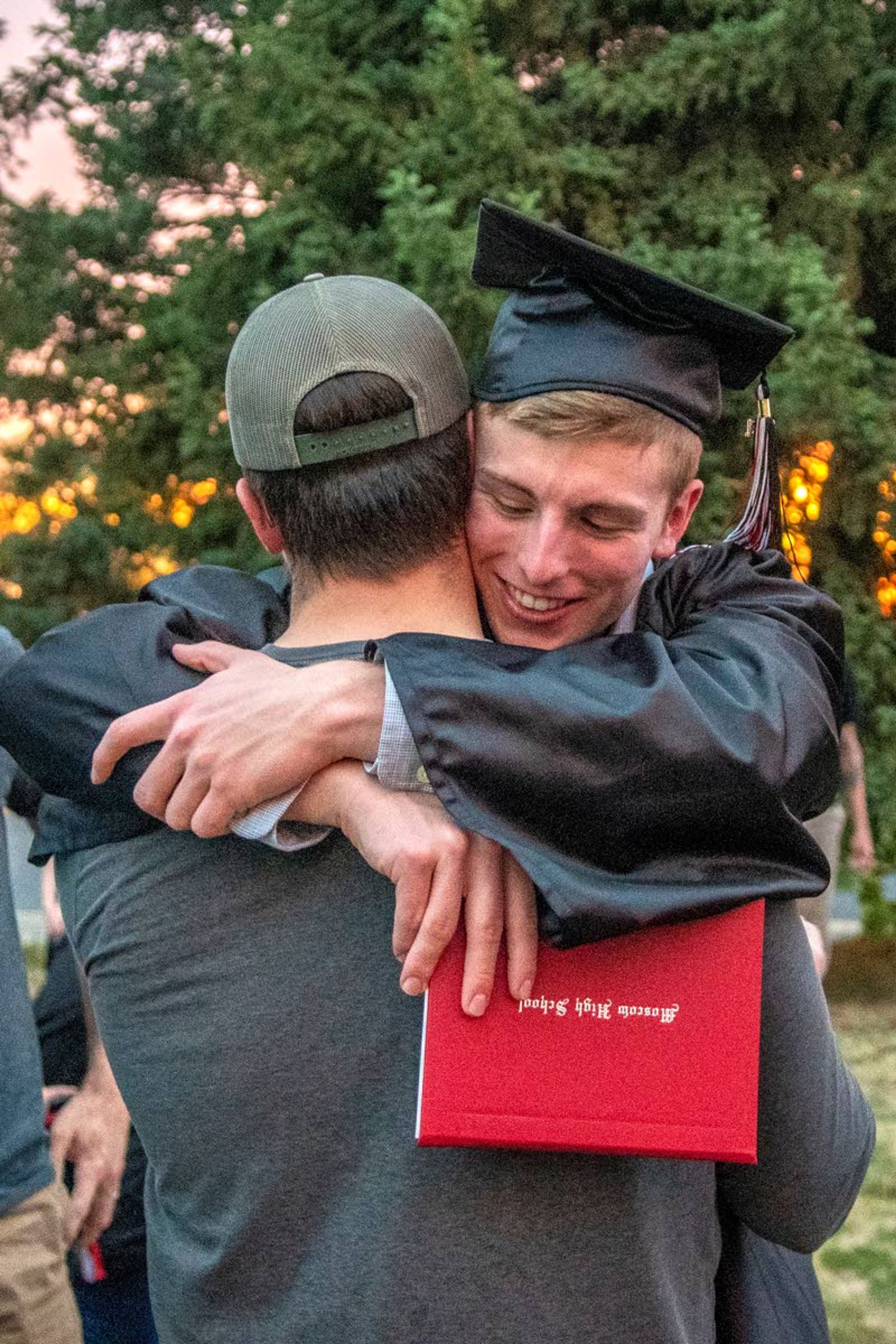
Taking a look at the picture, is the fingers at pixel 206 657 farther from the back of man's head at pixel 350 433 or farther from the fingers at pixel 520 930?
the fingers at pixel 520 930

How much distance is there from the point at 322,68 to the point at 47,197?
2562mm

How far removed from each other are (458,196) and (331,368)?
17.8 ft

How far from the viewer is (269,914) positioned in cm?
130

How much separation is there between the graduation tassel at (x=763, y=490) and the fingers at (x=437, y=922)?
0.88 m

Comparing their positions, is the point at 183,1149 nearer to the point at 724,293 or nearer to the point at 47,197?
the point at 724,293

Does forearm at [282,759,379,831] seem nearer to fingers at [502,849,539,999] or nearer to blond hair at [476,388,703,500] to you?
fingers at [502,849,539,999]

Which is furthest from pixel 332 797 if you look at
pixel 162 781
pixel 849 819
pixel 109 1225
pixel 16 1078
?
pixel 849 819

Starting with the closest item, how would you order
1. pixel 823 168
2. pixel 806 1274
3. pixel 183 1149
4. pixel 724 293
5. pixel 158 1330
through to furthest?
1. pixel 183 1149
2. pixel 158 1330
3. pixel 806 1274
4. pixel 724 293
5. pixel 823 168

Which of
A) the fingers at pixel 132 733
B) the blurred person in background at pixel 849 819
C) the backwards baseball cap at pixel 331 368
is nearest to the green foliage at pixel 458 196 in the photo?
the blurred person in background at pixel 849 819

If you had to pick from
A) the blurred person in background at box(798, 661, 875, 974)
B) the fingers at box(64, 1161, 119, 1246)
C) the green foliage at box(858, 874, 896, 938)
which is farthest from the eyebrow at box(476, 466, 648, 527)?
the green foliage at box(858, 874, 896, 938)

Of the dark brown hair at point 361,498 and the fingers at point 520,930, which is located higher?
the dark brown hair at point 361,498

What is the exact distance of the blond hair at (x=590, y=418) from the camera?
1.74 m

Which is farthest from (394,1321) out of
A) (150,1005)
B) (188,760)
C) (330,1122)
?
(188,760)

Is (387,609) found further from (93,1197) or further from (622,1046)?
(93,1197)
